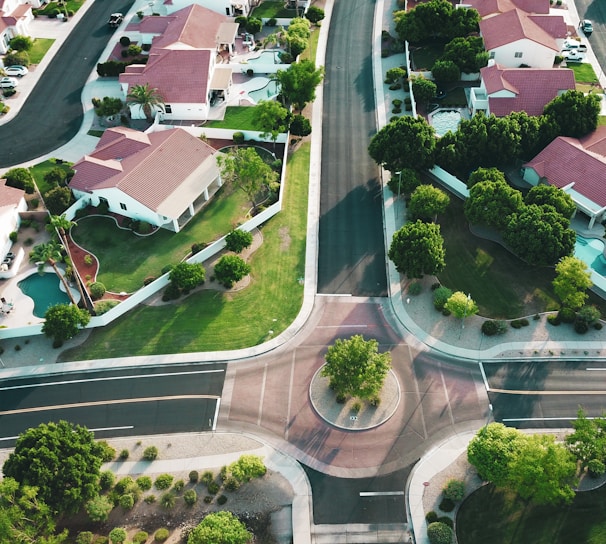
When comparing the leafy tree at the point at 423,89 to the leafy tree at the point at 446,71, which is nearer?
A: the leafy tree at the point at 423,89

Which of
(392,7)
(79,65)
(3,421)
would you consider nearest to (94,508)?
(3,421)

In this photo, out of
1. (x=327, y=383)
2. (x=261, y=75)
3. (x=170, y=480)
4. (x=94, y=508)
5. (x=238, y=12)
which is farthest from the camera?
(x=238, y=12)

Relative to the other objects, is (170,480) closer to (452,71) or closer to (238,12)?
(452,71)

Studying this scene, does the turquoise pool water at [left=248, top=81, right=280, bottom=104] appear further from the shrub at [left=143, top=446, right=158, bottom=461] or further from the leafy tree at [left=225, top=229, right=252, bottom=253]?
the shrub at [left=143, top=446, right=158, bottom=461]

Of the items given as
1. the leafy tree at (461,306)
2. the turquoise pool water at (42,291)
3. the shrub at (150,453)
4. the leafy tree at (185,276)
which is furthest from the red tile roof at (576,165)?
the turquoise pool water at (42,291)

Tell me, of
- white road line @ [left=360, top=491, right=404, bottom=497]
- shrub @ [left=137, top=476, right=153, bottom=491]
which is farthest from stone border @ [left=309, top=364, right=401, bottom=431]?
shrub @ [left=137, top=476, right=153, bottom=491]

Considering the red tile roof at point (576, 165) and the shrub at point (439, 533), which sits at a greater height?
the red tile roof at point (576, 165)

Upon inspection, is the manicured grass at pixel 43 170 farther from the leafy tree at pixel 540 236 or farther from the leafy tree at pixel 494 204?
the leafy tree at pixel 540 236
